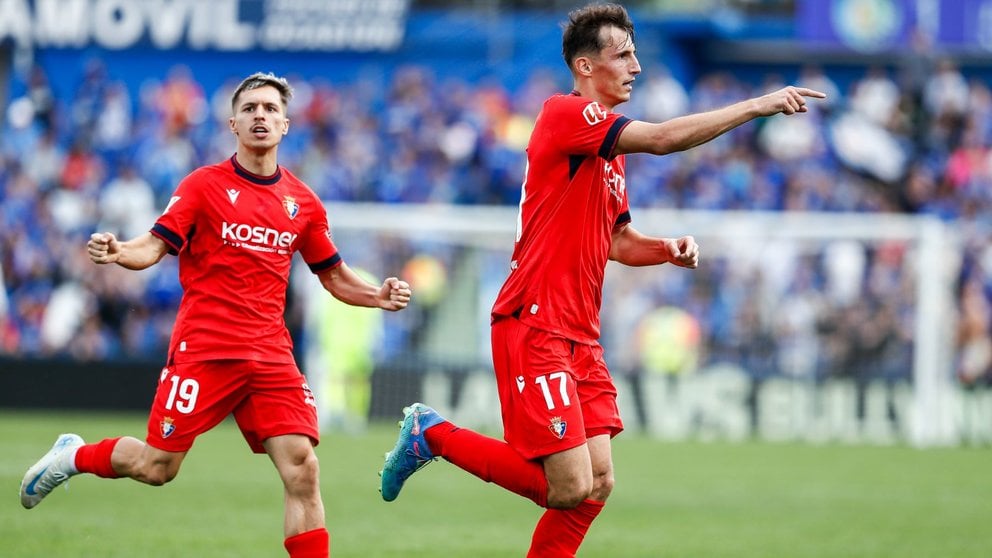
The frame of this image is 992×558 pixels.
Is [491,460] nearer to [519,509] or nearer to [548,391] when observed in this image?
[548,391]

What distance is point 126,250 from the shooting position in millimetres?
8078

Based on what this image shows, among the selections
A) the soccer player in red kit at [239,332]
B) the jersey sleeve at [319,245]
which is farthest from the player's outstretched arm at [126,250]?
the jersey sleeve at [319,245]

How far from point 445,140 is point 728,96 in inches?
175

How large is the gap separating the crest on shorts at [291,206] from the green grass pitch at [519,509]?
7.89 ft

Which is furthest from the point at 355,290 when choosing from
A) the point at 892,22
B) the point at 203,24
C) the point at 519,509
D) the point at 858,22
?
the point at 203,24

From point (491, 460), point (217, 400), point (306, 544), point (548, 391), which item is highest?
point (548, 391)

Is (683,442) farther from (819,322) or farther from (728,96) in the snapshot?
(728,96)

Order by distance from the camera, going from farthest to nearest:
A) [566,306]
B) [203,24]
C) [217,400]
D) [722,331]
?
1. [203,24]
2. [722,331]
3. [217,400]
4. [566,306]

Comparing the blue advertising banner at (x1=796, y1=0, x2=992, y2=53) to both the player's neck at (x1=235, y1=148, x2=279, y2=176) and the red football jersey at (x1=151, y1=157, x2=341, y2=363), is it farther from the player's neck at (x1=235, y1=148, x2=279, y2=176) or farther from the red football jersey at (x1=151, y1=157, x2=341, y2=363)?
the red football jersey at (x1=151, y1=157, x2=341, y2=363)

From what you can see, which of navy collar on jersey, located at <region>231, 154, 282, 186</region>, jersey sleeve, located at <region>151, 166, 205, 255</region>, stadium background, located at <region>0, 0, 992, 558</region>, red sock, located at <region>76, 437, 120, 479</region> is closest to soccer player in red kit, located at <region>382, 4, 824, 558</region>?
navy collar on jersey, located at <region>231, 154, 282, 186</region>

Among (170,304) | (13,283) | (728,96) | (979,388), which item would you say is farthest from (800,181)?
(13,283)

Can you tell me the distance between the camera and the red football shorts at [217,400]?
8320 millimetres

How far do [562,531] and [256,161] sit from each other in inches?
101

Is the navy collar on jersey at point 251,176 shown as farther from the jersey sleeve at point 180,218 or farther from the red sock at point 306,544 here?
the red sock at point 306,544
